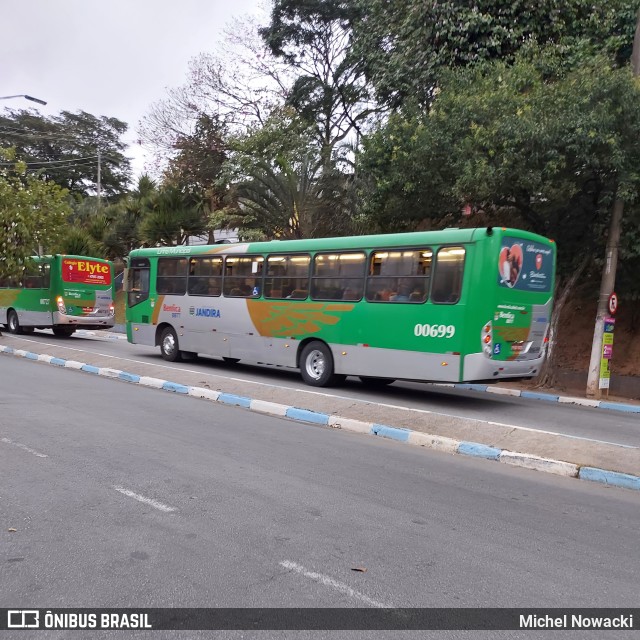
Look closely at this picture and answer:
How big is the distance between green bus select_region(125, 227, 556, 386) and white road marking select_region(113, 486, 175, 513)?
657cm

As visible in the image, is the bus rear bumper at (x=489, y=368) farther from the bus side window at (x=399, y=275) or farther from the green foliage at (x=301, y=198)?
the green foliage at (x=301, y=198)

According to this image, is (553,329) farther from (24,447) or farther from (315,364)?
(24,447)

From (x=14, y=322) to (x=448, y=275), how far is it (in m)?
19.7

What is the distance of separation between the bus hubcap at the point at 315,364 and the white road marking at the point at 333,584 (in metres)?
9.08

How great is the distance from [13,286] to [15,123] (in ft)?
131

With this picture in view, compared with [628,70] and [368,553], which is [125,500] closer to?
[368,553]

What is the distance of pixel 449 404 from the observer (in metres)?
11.8

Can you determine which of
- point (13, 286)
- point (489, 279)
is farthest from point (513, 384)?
point (13, 286)

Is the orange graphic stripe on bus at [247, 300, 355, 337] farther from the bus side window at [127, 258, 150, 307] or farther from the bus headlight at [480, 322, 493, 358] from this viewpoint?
the bus side window at [127, 258, 150, 307]

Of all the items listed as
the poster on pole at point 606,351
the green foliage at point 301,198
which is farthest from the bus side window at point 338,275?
the green foliage at point 301,198

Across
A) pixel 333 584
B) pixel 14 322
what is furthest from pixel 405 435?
pixel 14 322

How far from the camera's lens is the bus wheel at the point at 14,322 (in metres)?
24.8

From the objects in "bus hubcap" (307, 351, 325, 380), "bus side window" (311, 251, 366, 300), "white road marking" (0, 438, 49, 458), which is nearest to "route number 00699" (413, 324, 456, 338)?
"bus side window" (311, 251, 366, 300)

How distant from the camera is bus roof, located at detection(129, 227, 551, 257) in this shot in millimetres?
10891
